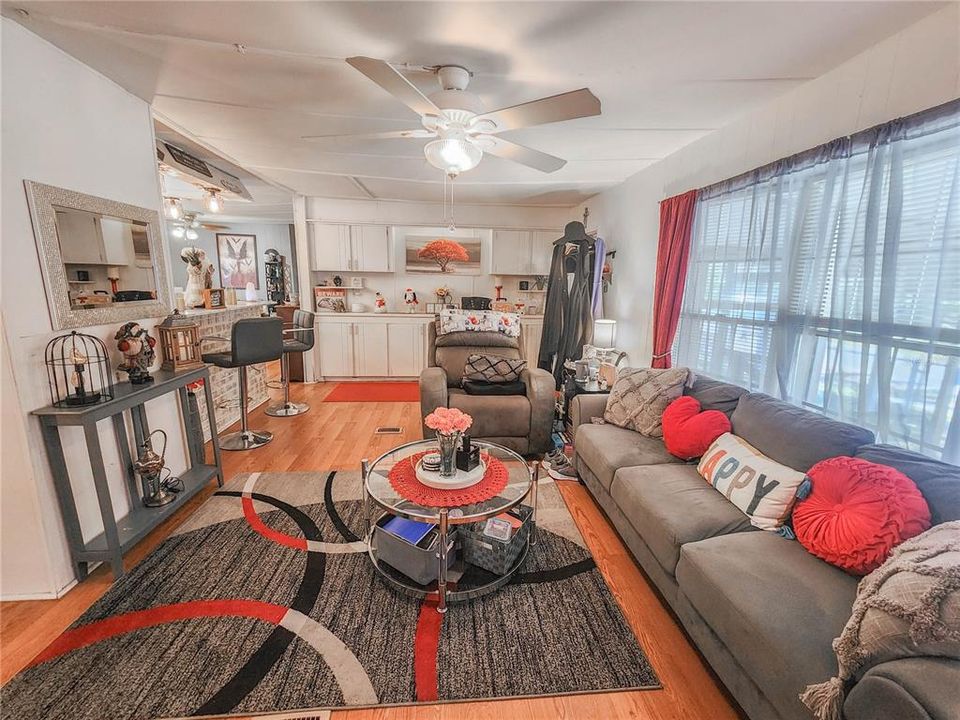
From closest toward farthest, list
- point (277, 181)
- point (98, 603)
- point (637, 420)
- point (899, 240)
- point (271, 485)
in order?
point (899, 240)
point (98, 603)
point (637, 420)
point (271, 485)
point (277, 181)

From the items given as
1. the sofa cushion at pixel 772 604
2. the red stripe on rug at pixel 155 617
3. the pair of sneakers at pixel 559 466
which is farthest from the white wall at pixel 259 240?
the sofa cushion at pixel 772 604

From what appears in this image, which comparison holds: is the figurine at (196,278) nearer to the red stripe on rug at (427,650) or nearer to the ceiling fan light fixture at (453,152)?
the ceiling fan light fixture at (453,152)

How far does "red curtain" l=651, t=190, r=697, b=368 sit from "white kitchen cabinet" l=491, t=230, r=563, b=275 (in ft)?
8.17

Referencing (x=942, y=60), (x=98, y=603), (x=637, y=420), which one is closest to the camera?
(x=942, y=60)

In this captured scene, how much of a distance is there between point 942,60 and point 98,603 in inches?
153

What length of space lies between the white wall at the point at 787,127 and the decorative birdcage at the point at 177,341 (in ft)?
11.0

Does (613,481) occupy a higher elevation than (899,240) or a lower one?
A: lower

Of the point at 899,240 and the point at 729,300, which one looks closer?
the point at 899,240

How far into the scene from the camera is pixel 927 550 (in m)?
0.99

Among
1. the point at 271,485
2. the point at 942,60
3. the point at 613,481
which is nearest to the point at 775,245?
the point at 942,60

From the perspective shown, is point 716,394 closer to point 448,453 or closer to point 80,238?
point 448,453

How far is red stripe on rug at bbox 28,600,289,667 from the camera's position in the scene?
1.45 m

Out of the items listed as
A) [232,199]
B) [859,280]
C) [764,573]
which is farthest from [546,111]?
[232,199]

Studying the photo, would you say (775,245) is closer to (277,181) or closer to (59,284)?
(59,284)
